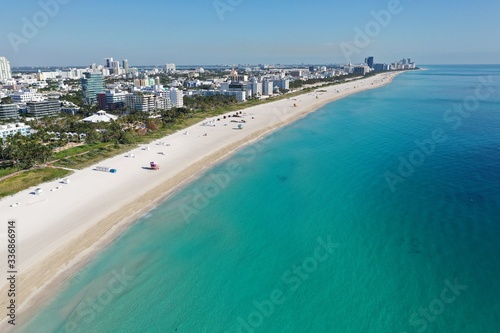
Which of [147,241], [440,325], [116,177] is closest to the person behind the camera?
[440,325]

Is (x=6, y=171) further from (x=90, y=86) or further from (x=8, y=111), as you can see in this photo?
(x=90, y=86)

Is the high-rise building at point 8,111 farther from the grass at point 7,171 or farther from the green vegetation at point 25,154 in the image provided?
the grass at point 7,171

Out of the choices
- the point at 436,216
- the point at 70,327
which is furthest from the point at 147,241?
the point at 436,216

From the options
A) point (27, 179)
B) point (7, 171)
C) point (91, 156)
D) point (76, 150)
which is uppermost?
point (76, 150)

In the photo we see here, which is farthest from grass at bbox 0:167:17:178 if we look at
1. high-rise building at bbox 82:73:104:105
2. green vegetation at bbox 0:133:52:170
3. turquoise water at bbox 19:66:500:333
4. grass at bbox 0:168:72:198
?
high-rise building at bbox 82:73:104:105

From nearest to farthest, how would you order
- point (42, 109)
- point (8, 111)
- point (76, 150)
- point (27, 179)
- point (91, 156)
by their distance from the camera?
point (27, 179) < point (91, 156) < point (76, 150) < point (8, 111) < point (42, 109)

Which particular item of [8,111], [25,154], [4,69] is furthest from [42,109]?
[4,69]

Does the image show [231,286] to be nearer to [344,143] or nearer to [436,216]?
[436,216]

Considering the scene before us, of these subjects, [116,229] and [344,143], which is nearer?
[116,229]
